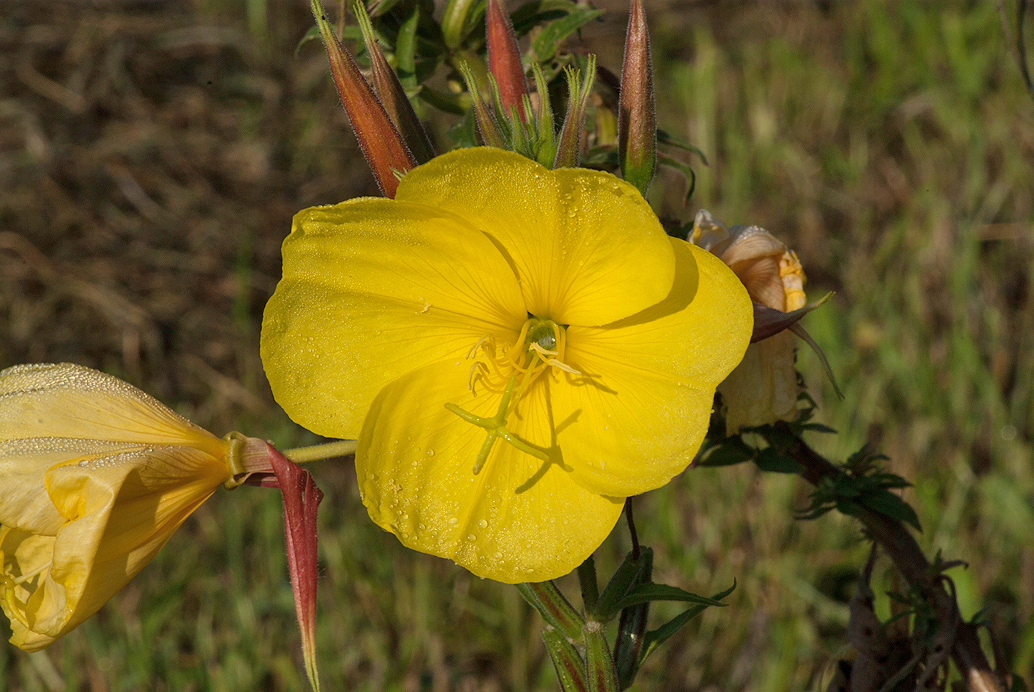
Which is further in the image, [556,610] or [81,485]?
[556,610]

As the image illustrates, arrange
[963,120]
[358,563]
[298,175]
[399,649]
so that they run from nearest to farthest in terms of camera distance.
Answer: [399,649]
[358,563]
[963,120]
[298,175]

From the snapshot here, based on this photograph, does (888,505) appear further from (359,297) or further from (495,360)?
(359,297)

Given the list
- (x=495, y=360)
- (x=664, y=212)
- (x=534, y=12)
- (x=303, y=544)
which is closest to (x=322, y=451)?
(x=303, y=544)

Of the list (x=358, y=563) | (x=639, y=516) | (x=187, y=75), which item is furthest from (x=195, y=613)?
(x=187, y=75)

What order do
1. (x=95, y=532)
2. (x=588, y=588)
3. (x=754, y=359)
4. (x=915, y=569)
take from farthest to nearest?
(x=915, y=569)
(x=754, y=359)
(x=588, y=588)
(x=95, y=532)

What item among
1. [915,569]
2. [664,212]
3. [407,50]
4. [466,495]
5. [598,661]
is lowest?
[664,212]

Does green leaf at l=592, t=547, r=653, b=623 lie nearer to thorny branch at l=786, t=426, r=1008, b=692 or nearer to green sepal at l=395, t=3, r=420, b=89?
thorny branch at l=786, t=426, r=1008, b=692

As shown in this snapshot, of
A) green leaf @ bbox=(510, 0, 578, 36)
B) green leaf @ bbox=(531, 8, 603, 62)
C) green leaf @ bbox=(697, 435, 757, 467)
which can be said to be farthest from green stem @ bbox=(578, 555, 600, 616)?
green leaf @ bbox=(510, 0, 578, 36)

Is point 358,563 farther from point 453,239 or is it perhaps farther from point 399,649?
point 453,239
